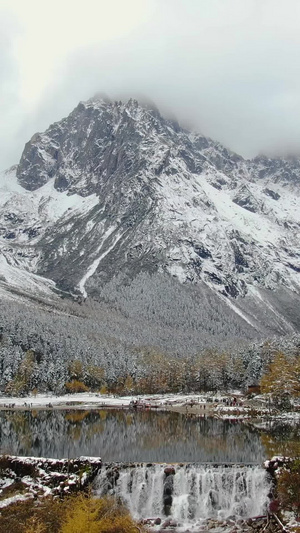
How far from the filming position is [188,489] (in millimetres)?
52219

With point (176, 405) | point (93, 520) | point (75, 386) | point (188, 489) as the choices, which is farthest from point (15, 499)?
point (75, 386)

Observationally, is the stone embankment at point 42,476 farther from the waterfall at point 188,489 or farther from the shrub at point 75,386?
the shrub at point 75,386

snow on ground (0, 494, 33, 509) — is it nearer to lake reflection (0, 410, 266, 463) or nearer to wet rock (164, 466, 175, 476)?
wet rock (164, 466, 175, 476)

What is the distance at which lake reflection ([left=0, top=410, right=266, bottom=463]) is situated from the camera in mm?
68625

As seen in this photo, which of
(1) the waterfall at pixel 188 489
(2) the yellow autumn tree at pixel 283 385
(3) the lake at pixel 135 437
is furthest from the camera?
(2) the yellow autumn tree at pixel 283 385

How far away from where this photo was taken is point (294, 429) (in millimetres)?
91125

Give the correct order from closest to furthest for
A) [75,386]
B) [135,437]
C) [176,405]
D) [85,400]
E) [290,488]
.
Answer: [290,488]
[135,437]
[176,405]
[85,400]
[75,386]

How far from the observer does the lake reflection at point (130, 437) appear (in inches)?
2702

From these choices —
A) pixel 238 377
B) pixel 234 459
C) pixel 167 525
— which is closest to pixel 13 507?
pixel 167 525

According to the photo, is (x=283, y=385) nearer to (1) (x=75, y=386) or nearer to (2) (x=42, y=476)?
(2) (x=42, y=476)

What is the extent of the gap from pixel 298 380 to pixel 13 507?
79.2 metres

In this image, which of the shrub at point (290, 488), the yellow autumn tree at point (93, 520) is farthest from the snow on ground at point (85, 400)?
the yellow autumn tree at point (93, 520)

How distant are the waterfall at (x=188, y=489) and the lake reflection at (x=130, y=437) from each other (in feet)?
35.3

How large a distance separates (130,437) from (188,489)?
108 ft
